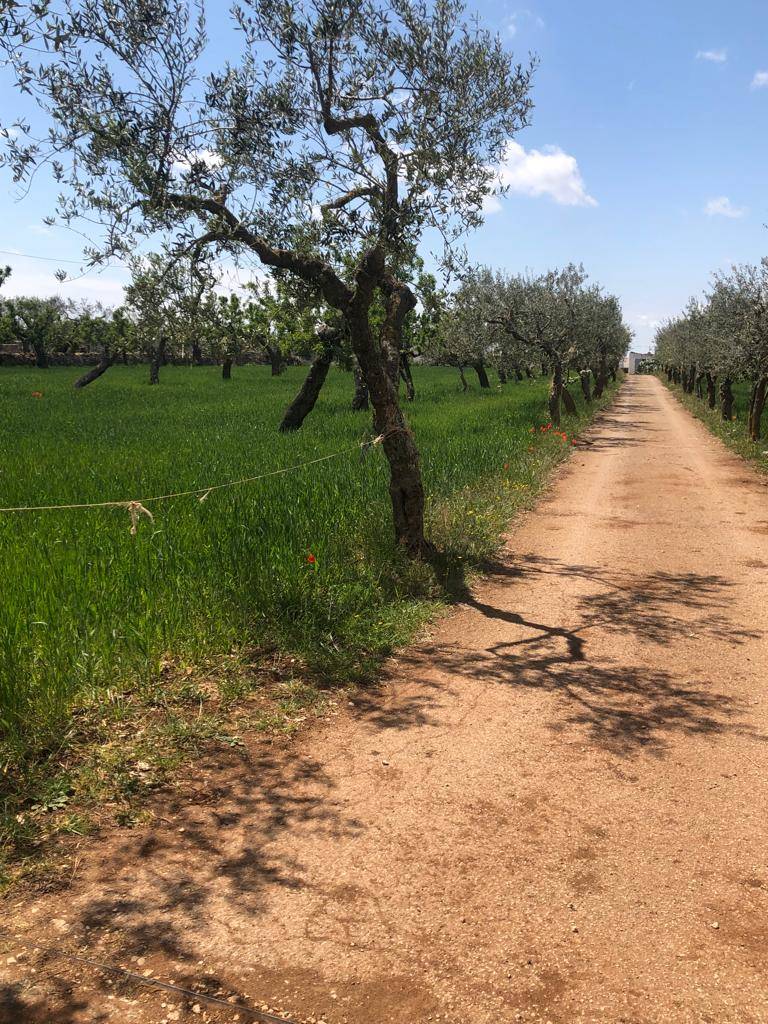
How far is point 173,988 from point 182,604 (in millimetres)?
4002

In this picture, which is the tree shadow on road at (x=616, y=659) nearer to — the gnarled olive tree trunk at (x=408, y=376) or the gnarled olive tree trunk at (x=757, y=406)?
the gnarled olive tree trunk at (x=757, y=406)

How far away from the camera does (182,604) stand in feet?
22.9

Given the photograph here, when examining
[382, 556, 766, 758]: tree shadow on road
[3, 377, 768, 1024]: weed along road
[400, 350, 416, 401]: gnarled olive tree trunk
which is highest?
[400, 350, 416, 401]: gnarled olive tree trunk

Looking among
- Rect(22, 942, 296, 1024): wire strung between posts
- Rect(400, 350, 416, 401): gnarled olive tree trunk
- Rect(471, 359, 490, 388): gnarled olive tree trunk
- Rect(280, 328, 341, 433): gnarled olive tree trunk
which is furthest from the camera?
Rect(471, 359, 490, 388): gnarled olive tree trunk

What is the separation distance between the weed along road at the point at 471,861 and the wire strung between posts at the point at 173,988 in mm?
34

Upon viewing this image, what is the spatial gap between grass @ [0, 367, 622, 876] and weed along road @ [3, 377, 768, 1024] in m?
0.48

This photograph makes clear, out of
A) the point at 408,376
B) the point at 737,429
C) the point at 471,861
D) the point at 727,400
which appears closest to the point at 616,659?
the point at 471,861

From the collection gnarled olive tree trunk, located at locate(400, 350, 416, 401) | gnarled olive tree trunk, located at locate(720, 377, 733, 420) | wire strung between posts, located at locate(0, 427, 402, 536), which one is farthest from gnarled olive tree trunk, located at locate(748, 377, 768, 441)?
wire strung between posts, located at locate(0, 427, 402, 536)

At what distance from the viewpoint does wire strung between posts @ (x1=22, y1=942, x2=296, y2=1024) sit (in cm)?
316

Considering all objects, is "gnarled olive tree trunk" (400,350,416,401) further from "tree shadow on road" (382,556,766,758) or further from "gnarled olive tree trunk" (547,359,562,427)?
"tree shadow on road" (382,556,766,758)

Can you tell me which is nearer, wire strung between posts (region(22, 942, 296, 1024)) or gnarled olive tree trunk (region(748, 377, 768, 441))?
wire strung between posts (region(22, 942, 296, 1024))

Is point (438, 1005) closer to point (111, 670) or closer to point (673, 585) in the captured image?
point (111, 670)

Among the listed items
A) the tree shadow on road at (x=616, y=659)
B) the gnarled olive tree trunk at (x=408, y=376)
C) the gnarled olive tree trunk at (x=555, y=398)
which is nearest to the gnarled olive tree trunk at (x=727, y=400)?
the gnarled olive tree trunk at (x=555, y=398)

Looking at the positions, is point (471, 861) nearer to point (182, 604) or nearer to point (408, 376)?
point (182, 604)
